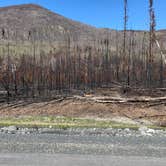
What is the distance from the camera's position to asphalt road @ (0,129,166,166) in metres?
8.91

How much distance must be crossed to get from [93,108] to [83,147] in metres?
9.66

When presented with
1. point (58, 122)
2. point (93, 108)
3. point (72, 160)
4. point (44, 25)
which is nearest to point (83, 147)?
point (72, 160)

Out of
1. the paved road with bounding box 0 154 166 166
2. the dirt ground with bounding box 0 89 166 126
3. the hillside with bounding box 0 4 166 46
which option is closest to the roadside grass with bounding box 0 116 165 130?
the dirt ground with bounding box 0 89 166 126

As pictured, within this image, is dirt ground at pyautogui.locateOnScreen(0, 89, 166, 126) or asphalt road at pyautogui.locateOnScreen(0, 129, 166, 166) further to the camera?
dirt ground at pyautogui.locateOnScreen(0, 89, 166, 126)

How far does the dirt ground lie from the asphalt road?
16.1 ft

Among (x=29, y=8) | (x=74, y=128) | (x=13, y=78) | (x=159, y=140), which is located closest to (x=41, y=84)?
(x=13, y=78)

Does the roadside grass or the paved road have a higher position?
the paved road

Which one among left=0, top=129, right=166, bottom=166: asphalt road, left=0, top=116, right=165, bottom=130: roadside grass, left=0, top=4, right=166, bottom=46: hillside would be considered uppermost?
left=0, top=4, right=166, bottom=46: hillside

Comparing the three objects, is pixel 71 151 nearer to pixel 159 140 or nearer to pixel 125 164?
pixel 125 164

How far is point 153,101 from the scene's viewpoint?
68.3ft

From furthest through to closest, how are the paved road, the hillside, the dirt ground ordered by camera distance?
the hillside, the dirt ground, the paved road

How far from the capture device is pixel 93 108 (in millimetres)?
20406

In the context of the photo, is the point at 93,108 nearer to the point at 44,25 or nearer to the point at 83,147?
the point at 83,147

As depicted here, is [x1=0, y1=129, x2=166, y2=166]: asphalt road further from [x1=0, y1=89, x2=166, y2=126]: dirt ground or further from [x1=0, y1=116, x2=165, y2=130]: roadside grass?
[x1=0, y1=89, x2=166, y2=126]: dirt ground
